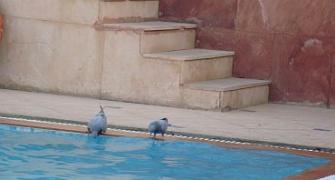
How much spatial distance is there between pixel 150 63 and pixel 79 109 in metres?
1.06

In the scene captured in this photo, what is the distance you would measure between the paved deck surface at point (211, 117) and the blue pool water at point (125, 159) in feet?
1.61

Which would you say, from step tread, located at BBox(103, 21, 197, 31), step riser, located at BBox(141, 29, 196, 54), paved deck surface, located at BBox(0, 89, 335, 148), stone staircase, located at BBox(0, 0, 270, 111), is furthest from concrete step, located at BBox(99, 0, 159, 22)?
paved deck surface, located at BBox(0, 89, 335, 148)

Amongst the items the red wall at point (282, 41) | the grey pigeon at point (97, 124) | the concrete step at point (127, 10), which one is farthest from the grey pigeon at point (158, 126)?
the red wall at point (282, 41)

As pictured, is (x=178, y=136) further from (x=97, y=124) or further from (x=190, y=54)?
(x=190, y=54)

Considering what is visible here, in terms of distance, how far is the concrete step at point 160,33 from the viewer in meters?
10.1

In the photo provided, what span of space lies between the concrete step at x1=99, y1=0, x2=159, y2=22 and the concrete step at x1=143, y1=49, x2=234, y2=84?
0.63m

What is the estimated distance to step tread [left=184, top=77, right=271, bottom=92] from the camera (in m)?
9.76

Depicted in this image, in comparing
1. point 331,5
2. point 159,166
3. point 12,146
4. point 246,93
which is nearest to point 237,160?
point 159,166

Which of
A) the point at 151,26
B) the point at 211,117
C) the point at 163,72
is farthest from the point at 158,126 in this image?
the point at 151,26

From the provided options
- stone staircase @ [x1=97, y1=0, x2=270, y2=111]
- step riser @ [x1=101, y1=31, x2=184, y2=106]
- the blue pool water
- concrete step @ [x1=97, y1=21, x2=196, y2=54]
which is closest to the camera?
the blue pool water

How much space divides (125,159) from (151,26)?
122 inches

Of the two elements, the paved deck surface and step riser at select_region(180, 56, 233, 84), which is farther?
step riser at select_region(180, 56, 233, 84)

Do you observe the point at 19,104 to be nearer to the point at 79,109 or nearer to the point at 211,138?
the point at 79,109

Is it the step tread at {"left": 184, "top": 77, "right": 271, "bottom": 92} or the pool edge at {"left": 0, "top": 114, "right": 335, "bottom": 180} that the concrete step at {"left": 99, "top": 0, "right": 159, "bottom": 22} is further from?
the pool edge at {"left": 0, "top": 114, "right": 335, "bottom": 180}
